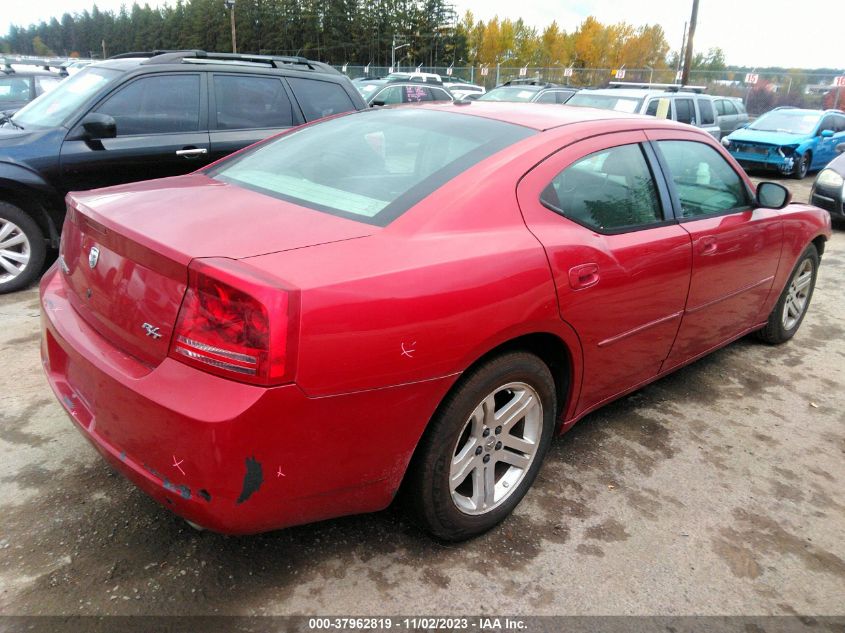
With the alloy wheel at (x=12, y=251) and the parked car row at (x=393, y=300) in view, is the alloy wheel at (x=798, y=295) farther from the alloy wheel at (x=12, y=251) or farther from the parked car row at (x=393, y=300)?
the alloy wheel at (x=12, y=251)

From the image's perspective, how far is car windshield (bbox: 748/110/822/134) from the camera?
45.7 feet

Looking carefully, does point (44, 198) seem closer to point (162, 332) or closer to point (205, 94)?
point (205, 94)

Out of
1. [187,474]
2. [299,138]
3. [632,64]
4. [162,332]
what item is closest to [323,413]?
[187,474]

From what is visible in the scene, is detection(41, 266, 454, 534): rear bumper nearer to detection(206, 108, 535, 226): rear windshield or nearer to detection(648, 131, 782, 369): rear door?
detection(206, 108, 535, 226): rear windshield

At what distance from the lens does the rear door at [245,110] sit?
5.68 m

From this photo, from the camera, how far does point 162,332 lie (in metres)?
1.90

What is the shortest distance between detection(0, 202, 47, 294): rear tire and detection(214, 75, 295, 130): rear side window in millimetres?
1739

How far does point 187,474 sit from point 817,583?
7.50 ft

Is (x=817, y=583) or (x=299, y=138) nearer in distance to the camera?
(x=817, y=583)

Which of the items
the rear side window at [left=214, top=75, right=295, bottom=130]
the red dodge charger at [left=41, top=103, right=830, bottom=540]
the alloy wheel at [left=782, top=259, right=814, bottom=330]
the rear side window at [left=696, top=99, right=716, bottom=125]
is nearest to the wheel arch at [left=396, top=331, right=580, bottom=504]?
the red dodge charger at [left=41, top=103, right=830, bottom=540]

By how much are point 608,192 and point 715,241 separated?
0.82 m

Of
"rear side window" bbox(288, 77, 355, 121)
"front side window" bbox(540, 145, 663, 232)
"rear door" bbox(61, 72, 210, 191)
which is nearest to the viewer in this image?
"front side window" bbox(540, 145, 663, 232)

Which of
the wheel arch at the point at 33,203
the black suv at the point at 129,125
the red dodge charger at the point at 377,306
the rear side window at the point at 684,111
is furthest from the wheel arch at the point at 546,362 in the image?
the rear side window at the point at 684,111

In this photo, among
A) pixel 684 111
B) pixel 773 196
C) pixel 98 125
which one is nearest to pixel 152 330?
pixel 773 196
